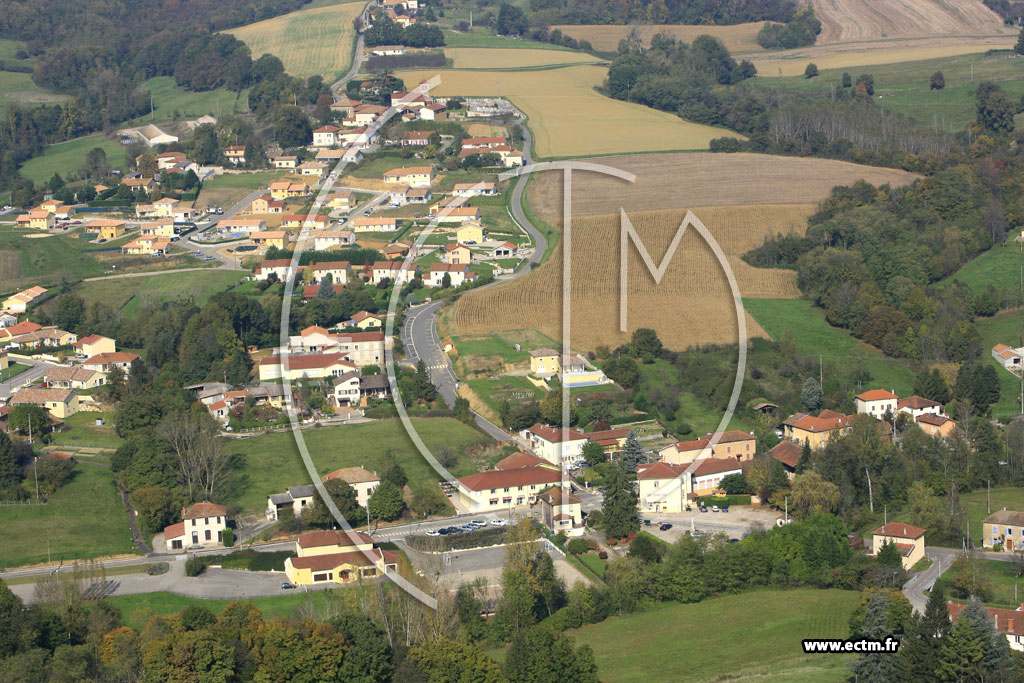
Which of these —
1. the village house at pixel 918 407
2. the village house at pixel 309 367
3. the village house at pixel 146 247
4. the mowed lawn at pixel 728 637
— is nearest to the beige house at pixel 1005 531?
the mowed lawn at pixel 728 637

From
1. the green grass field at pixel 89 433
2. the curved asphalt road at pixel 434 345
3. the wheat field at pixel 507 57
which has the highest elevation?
the wheat field at pixel 507 57

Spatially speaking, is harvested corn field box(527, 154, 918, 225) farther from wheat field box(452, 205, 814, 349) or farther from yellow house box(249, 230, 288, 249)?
yellow house box(249, 230, 288, 249)

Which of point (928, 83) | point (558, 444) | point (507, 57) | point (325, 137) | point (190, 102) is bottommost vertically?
point (558, 444)

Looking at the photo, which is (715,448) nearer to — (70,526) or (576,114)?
(70,526)

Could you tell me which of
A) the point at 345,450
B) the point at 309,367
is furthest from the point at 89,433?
the point at 345,450

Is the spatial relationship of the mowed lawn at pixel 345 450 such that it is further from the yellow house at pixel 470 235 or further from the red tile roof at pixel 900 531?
the yellow house at pixel 470 235

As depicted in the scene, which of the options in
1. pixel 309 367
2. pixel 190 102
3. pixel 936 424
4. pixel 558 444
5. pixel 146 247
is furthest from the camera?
pixel 190 102

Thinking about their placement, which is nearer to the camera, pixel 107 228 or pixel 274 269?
pixel 274 269
